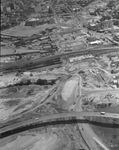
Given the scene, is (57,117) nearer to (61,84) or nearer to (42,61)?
(61,84)

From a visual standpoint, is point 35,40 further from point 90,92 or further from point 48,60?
point 90,92

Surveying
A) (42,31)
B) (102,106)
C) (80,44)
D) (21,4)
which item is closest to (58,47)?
(80,44)

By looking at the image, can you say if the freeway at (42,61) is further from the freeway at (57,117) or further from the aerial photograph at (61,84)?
the freeway at (57,117)

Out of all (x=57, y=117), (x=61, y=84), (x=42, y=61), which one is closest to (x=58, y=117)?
(x=57, y=117)

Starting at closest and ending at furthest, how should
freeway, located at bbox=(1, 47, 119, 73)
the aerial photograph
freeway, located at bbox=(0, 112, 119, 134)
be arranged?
the aerial photograph < freeway, located at bbox=(0, 112, 119, 134) < freeway, located at bbox=(1, 47, 119, 73)

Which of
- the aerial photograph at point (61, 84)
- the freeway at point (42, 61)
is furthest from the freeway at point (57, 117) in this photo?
the freeway at point (42, 61)

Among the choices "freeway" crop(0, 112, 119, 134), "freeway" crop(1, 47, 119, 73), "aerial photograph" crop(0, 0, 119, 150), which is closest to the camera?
"aerial photograph" crop(0, 0, 119, 150)

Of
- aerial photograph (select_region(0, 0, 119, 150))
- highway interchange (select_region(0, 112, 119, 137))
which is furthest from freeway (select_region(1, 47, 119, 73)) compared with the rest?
highway interchange (select_region(0, 112, 119, 137))

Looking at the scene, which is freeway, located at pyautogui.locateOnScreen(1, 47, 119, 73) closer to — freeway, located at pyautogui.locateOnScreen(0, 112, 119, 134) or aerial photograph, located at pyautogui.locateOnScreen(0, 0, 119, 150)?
aerial photograph, located at pyautogui.locateOnScreen(0, 0, 119, 150)

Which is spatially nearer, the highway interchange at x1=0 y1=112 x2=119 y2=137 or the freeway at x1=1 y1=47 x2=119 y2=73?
the highway interchange at x1=0 y1=112 x2=119 y2=137
